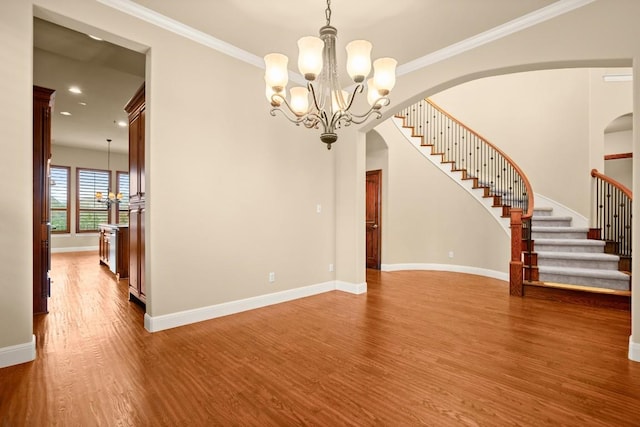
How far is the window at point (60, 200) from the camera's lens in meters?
9.70

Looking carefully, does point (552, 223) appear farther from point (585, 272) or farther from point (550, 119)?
point (550, 119)

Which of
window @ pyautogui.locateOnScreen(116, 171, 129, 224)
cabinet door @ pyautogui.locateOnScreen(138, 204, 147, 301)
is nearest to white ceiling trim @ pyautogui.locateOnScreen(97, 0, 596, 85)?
cabinet door @ pyautogui.locateOnScreen(138, 204, 147, 301)

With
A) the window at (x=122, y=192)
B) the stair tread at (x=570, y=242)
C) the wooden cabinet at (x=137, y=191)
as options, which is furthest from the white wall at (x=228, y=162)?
the window at (x=122, y=192)

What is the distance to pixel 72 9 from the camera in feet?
8.70

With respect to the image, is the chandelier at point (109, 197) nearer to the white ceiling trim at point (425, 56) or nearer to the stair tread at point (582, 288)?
the white ceiling trim at point (425, 56)

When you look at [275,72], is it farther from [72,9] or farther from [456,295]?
[456,295]

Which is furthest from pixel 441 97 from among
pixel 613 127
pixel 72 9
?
pixel 72 9

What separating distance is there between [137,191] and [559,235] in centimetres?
656

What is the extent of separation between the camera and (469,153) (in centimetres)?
708

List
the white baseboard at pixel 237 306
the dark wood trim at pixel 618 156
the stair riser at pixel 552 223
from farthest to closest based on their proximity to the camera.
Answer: the dark wood trim at pixel 618 156 < the stair riser at pixel 552 223 < the white baseboard at pixel 237 306

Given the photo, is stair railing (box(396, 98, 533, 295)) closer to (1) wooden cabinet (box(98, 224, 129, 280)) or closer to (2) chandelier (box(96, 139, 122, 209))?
(1) wooden cabinet (box(98, 224, 129, 280))

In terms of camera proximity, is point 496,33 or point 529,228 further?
point 529,228

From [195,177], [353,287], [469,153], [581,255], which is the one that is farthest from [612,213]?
[195,177]

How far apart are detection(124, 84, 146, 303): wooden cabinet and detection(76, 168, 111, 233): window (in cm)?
797
